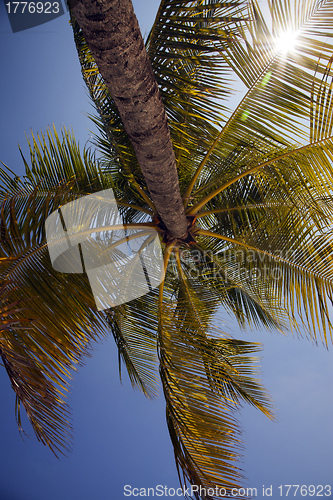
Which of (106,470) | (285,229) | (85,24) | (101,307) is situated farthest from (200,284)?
(106,470)

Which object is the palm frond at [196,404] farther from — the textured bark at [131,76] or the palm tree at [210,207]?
the textured bark at [131,76]

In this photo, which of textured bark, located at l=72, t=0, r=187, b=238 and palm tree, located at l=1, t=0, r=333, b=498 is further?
palm tree, located at l=1, t=0, r=333, b=498

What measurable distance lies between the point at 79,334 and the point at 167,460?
212 inches

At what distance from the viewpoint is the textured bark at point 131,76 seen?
0.91m

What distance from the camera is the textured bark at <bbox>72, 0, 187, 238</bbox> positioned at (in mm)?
905

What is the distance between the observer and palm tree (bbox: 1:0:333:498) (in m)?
1.48

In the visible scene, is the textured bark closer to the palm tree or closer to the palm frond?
the palm tree

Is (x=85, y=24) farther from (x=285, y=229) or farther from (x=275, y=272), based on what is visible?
(x=275, y=272)

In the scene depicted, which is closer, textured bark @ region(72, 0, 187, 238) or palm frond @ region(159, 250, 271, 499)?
textured bark @ region(72, 0, 187, 238)

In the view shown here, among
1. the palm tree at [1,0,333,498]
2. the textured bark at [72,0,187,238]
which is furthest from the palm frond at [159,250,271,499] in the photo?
the textured bark at [72,0,187,238]

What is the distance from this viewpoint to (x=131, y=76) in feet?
3.46

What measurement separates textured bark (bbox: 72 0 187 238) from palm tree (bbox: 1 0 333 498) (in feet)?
0.26

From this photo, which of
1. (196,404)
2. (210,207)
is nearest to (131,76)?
(196,404)

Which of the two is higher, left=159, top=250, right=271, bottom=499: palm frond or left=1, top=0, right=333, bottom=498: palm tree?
left=1, top=0, right=333, bottom=498: palm tree
